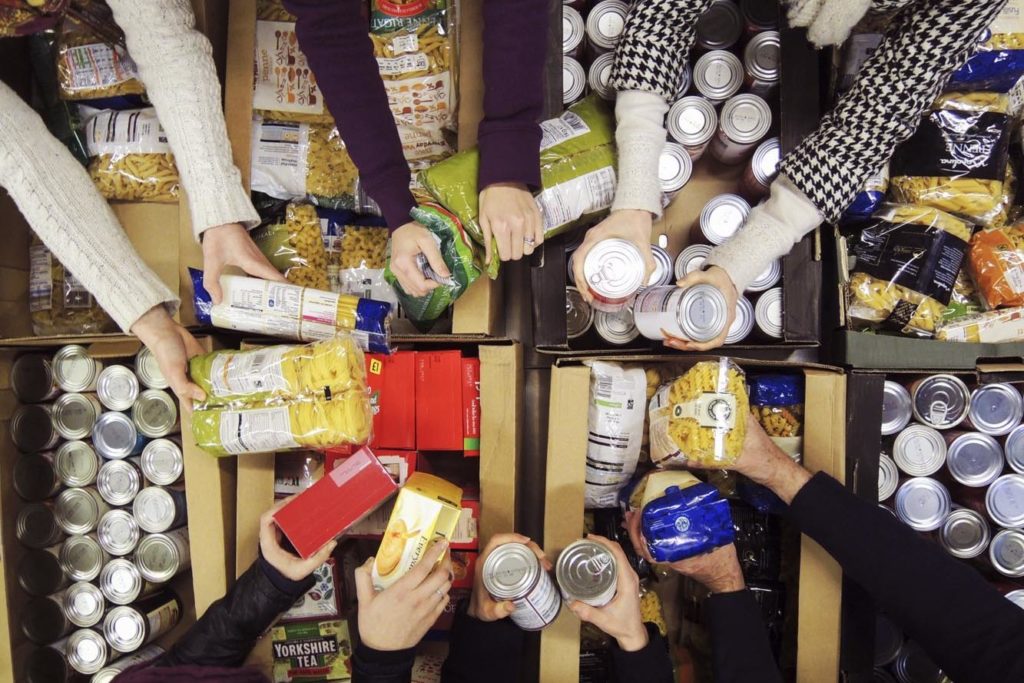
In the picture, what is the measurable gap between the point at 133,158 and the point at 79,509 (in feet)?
2.55

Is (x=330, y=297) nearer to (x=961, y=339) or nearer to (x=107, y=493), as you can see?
(x=107, y=493)

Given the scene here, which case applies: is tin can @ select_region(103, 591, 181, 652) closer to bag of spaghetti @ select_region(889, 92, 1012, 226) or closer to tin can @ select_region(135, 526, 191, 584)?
tin can @ select_region(135, 526, 191, 584)

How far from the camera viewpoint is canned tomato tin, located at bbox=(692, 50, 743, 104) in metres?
1.34

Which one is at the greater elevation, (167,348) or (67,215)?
(67,215)

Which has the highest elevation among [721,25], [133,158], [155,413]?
[721,25]

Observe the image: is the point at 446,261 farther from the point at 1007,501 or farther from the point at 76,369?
the point at 1007,501

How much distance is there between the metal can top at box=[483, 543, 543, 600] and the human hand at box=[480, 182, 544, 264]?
52cm

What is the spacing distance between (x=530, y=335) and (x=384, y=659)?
2.90ft

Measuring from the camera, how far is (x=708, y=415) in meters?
1.12

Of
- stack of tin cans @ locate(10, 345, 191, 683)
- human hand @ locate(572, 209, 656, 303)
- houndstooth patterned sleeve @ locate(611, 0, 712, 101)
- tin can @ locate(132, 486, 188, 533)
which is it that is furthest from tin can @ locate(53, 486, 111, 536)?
houndstooth patterned sleeve @ locate(611, 0, 712, 101)

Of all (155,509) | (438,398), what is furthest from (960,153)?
(155,509)

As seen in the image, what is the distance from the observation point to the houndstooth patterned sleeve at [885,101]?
1051mm

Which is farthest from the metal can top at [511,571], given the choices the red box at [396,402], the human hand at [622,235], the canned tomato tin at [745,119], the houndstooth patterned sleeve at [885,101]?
the canned tomato tin at [745,119]

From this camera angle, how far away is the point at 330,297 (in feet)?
4.00
